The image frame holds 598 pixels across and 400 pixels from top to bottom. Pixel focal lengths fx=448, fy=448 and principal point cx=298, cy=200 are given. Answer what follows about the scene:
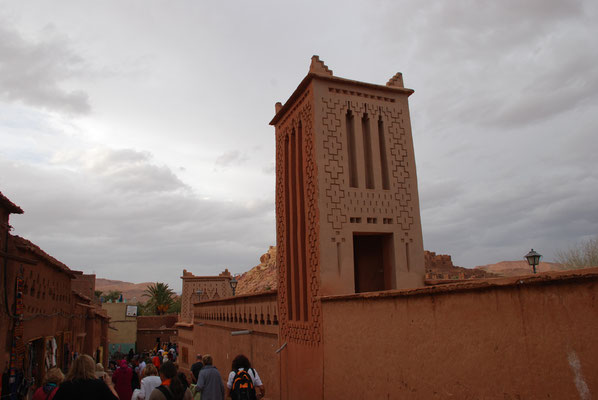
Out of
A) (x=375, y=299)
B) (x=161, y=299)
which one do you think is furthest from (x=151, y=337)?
(x=375, y=299)

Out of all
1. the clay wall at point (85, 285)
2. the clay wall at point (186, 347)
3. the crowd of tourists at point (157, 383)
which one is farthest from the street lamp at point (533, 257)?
the clay wall at point (85, 285)

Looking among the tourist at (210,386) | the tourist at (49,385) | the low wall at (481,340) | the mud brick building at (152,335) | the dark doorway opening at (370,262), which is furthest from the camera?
the mud brick building at (152,335)

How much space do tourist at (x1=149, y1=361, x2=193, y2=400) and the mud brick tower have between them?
13.5 feet

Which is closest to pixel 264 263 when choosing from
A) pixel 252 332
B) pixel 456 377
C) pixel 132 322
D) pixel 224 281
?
pixel 132 322

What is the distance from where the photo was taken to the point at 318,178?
32.3 ft

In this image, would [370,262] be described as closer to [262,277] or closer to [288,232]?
[288,232]

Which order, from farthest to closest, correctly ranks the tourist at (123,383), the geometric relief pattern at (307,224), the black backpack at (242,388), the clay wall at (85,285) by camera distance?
1. the clay wall at (85,285)
2. the geometric relief pattern at (307,224)
3. the tourist at (123,383)
4. the black backpack at (242,388)

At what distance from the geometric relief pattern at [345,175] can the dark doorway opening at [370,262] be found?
31.3 inches

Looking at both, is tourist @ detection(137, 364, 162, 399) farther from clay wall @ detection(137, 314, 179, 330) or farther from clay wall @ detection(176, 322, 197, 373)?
clay wall @ detection(137, 314, 179, 330)

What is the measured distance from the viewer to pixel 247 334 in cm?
1408

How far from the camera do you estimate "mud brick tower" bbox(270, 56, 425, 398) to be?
31.8 feet

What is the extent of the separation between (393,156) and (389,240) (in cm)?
210

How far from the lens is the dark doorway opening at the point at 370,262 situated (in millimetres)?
10781

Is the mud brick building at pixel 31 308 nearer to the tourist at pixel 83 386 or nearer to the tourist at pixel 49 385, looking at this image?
the tourist at pixel 49 385
